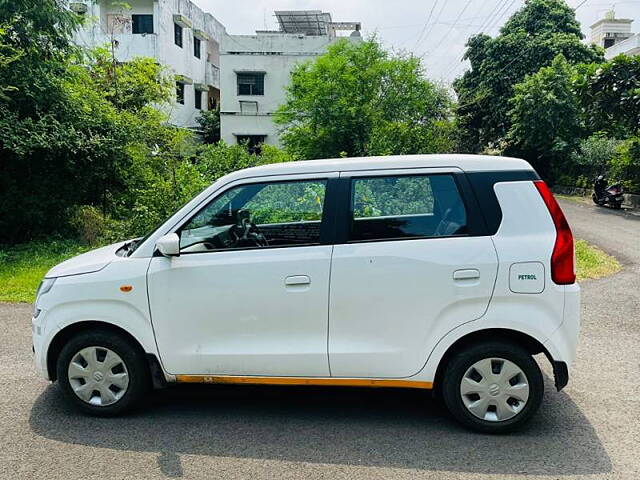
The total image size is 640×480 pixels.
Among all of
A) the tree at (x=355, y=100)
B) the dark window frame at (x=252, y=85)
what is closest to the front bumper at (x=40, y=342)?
the tree at (x=355, y=100)

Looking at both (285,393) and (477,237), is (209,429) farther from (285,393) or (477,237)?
(477,237)

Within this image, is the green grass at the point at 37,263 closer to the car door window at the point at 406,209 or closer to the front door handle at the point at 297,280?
the front door handle at the point at 297,280

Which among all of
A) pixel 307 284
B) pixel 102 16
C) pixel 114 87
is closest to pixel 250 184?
pixel 307 284

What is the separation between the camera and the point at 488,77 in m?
32.4

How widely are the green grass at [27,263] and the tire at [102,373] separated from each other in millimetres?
4233

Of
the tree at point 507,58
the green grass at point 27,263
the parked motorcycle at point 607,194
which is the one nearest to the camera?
the green grass at point 27,263

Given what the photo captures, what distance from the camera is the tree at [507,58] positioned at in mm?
31203

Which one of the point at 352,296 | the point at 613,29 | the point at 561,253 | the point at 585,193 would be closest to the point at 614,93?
the point at 585,193

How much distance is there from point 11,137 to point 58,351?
7.49 meters

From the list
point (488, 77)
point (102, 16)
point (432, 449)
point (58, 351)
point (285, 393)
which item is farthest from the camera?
point (488, 77)

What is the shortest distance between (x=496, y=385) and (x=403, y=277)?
3.34 ft

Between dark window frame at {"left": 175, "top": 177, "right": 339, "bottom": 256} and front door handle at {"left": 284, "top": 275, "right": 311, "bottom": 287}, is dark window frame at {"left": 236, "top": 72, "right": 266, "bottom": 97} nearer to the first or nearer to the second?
dark window frame at {"left": 175, "top": 177, "right": 339, "bottom": 256}

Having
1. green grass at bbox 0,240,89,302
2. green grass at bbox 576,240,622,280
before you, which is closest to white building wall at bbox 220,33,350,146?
green grass at bbox 0,240,89,302

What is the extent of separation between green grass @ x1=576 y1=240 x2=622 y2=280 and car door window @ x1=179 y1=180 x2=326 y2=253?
6678mm
